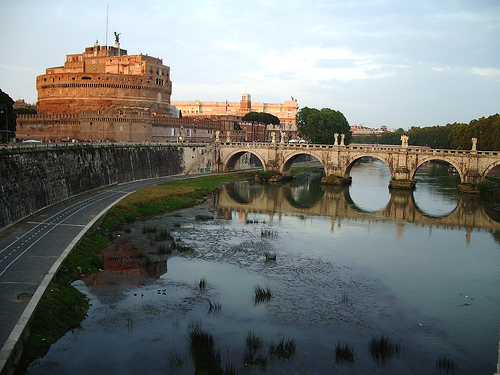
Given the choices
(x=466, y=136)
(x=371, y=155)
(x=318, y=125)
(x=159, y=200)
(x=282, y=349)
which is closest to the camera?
(x=282, y=349)

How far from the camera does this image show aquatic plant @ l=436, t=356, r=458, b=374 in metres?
14.4

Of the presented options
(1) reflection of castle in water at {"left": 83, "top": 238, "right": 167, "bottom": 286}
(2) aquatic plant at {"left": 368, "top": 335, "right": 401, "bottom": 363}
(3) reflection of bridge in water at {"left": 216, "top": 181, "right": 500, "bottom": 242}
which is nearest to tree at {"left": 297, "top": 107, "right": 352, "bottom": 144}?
(3) reflection of bridge in water at {"left": 216, "top": 181, "right": 500, "bottom": 242}

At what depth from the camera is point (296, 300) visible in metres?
19.3

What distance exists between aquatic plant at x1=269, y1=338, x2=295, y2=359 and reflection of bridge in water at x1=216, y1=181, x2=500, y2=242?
1890cm

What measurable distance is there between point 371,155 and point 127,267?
3896 centimetres

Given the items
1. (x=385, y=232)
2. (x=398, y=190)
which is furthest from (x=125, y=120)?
(x=385, y=232)

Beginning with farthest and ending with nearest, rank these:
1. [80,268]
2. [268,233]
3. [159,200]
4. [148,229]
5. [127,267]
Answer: [159,200] < [268,233] < [148,229] < [127,267] < [80,268]

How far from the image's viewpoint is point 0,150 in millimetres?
24672

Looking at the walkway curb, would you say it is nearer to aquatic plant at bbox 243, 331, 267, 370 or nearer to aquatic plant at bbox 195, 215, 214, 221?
aquatic plant at bbox 243, 331, 267, 370

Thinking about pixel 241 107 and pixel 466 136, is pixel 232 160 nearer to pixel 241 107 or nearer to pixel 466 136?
pixel 466 136

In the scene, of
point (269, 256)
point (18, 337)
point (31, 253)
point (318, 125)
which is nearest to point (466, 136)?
point (318, 125)

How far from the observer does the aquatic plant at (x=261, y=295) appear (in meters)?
19.0

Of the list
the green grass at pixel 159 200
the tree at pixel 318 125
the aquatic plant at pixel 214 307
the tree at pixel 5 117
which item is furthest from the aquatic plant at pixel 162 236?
the tree at pixel 318 125

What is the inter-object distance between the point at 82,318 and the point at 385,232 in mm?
21368
